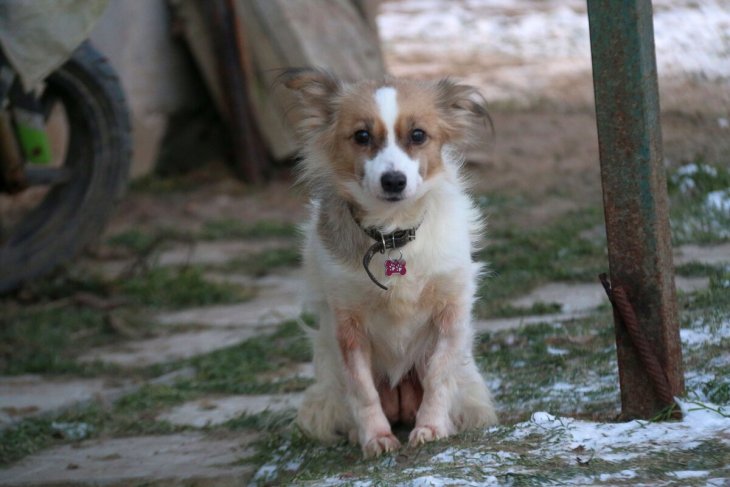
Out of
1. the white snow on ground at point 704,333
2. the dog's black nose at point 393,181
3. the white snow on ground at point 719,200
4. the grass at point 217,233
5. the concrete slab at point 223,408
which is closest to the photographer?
the dog's black nose at point 393,181

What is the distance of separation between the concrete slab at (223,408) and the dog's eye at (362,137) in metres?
1.14

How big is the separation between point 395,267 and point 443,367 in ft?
1.30

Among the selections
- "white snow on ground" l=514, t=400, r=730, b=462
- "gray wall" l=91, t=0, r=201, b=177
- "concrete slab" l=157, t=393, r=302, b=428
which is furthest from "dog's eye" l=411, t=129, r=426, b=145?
"gray wall" l=91, t=0, r=201, b=177

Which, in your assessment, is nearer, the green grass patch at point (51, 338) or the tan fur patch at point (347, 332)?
the tan fur patch at point (347, 332)

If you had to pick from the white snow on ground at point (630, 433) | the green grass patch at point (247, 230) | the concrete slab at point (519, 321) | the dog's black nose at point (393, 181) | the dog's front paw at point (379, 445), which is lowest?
the dog's front paw at point (379, 445)

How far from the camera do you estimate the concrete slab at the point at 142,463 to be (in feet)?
12.5

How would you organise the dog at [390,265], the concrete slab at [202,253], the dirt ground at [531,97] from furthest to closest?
1. the concrete slab at [202,253]
2. the dirt ground at [531,97]
3. the dog at [390,265]

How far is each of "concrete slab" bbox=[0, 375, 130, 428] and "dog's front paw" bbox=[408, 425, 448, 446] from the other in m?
1.80

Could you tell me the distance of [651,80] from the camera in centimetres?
323

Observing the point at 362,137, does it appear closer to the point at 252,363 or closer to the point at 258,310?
the point at 252,363

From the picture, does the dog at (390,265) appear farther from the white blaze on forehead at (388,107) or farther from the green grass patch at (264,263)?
the green grass patch at (264,263)

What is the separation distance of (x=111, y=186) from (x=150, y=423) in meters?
2.54

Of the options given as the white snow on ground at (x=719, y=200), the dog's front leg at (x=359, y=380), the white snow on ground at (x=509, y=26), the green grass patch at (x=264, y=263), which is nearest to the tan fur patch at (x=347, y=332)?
the dog's front leg at (x=359, y=380)

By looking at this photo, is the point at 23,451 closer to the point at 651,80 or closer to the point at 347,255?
the point at 347,255
